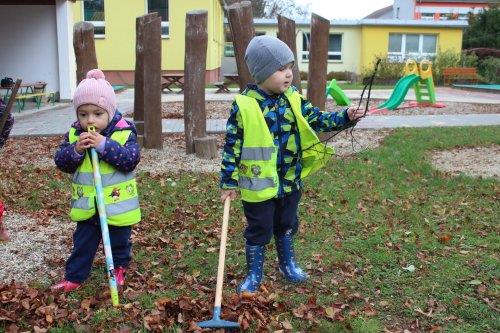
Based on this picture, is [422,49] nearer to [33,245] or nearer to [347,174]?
[347,174]

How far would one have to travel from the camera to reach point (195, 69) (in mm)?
8328

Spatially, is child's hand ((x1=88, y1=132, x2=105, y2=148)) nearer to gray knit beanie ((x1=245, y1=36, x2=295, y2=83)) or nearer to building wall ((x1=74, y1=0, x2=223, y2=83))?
gray knit beanie ((x1=245, y1=36, x2=295, y2=83))

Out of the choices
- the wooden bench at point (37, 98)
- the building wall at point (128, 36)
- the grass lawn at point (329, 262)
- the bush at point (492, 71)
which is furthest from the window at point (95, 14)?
the grass lawn at point (329, 262)

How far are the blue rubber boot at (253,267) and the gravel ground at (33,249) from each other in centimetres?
139

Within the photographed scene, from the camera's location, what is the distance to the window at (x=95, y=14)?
2661 cm

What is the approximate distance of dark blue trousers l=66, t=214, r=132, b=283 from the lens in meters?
3.73

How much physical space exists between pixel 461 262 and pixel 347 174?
3071mm

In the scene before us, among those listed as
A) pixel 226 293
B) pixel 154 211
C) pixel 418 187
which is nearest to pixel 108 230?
pixel 226 293

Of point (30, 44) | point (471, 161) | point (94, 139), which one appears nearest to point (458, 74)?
point (30, 44)

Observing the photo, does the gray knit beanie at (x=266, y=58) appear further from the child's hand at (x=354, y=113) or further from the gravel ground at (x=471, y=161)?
the gravel ground at (x=471, y=161)

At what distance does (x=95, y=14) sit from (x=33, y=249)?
23937 mm

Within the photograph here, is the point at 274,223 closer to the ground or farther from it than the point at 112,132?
closer to the ground

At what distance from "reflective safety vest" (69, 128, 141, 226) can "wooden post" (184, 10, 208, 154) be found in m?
4.75

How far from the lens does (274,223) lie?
3.96 meters
